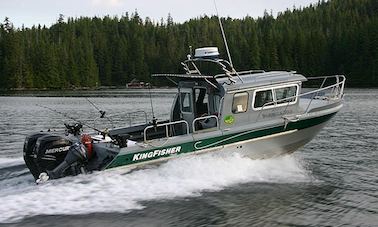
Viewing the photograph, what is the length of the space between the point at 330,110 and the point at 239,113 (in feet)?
10.5

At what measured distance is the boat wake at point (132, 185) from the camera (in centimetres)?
1074

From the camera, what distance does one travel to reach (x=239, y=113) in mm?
14141

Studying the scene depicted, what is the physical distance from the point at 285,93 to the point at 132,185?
18.6 feet

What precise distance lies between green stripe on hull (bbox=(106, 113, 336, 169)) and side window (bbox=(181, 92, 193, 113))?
5.88 feet

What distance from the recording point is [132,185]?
12109 millimetres

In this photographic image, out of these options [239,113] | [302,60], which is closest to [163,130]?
[239,113]

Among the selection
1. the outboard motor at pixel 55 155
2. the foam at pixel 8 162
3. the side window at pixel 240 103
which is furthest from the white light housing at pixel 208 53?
the foam at pixel 8 162

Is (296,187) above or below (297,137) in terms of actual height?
below

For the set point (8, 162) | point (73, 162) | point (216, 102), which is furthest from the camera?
point (8, 162)

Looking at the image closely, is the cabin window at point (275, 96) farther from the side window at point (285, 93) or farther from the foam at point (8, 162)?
the foam at point (8, 162)

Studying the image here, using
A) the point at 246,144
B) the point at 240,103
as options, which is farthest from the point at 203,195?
the point at 240,103

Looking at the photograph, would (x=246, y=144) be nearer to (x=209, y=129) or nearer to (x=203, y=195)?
(x=209, y=129)

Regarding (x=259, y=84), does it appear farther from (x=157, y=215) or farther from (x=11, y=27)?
(x=11, y=27)

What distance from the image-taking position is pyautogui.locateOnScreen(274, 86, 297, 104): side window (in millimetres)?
14648
